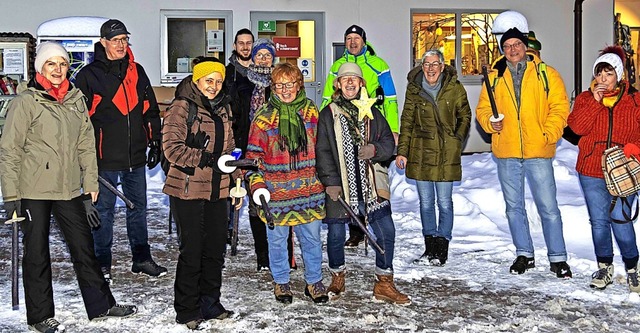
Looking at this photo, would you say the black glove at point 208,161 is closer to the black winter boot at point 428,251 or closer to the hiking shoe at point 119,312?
the hiking shoe at point 119,312

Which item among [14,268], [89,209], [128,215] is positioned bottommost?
[14,268]

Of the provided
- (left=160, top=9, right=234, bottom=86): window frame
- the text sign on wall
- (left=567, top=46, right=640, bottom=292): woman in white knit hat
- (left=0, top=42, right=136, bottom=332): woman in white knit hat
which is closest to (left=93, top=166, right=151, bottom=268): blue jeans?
Answer: (left=0, top=42, right=136, bottom=332): woman in white knit hat

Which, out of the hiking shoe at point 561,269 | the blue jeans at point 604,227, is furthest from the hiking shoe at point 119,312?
the blue jeans at point 604,227

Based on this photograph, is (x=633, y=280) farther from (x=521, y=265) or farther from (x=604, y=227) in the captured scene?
(x=521, y=265)

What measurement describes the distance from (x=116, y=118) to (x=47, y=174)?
1.30 m

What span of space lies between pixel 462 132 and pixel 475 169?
5.00 meters

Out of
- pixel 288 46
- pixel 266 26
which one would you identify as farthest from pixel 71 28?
pixel 288 46

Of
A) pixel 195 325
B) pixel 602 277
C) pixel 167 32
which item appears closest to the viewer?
Answer: pixel 195 325

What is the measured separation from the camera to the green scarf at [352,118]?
604cm

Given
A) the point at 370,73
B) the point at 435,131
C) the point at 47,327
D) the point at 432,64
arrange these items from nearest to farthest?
the point at 47,327, the point at 432,64, the point at 435,131, the point at 370,73

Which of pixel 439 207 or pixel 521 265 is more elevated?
pixel 439 207

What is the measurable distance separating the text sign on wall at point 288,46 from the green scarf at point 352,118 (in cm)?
792

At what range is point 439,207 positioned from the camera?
7250 millimetres

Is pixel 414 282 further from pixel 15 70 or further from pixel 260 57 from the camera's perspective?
pixel 15 70
